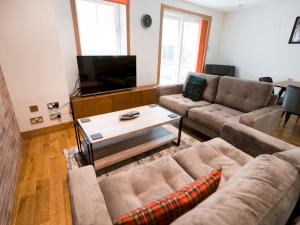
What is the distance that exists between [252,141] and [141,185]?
107cm

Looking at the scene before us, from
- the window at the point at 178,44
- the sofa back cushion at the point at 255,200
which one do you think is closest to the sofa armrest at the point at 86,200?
the sofa back cushion at the point at 255,200

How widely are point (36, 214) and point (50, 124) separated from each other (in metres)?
1.48

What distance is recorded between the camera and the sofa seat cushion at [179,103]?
102 inches

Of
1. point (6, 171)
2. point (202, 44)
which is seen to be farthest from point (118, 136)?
point (202, 44)

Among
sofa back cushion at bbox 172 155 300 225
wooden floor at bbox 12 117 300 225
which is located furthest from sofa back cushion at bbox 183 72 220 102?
sofa back cushion at bbox 172 155 300 225

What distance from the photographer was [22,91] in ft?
7.19

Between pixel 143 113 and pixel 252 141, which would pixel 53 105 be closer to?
pixel 143 113

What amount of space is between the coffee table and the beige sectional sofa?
463 mm

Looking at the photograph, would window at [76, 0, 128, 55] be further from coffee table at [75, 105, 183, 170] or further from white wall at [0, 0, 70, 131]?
coffee table at [75, 105, 183, 170]

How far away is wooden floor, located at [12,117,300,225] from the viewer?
52.8 inches

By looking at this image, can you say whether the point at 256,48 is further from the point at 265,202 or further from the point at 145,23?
the point at 265,202

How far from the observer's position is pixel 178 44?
162 inches

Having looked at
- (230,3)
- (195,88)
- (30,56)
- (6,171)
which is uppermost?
(230,3)

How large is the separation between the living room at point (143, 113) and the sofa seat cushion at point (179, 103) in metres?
0.02
